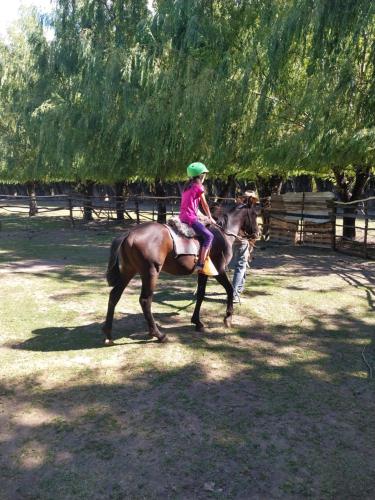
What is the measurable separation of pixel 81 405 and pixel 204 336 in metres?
2.20

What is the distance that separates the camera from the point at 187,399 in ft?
13.5

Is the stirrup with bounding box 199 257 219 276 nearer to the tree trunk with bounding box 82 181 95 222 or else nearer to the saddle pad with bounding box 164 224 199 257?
the saddle pad with bounding box 164 224 199 257

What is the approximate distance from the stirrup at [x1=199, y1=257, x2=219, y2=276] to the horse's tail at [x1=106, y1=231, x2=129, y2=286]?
3.92 ft

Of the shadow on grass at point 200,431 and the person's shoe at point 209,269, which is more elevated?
the person's shoe at point 209,269

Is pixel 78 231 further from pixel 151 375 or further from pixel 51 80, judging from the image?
pixel 151 375

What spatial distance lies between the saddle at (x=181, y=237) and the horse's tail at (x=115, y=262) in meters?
0.66

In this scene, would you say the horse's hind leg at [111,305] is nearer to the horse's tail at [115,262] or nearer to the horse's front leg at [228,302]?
the horse's tail at [115,262]

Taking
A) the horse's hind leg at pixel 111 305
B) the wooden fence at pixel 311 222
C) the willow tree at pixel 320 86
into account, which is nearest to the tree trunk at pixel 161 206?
the wooden fence at pixel 311 222

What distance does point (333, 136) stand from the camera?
9.93 m

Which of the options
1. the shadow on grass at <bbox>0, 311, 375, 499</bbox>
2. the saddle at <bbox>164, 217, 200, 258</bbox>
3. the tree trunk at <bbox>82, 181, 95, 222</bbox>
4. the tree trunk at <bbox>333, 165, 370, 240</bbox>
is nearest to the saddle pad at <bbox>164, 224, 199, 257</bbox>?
the saddle at <bbox>164, 217, 200, 258</bbox>

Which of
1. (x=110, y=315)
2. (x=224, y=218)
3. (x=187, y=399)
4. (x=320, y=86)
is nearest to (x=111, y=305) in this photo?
(x=110, y=315)

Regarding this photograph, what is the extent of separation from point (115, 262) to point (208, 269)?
1.34 metres

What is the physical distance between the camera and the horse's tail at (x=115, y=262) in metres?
5.43

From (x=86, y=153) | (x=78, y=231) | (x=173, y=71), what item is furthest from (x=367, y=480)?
(x=78, y=231)
